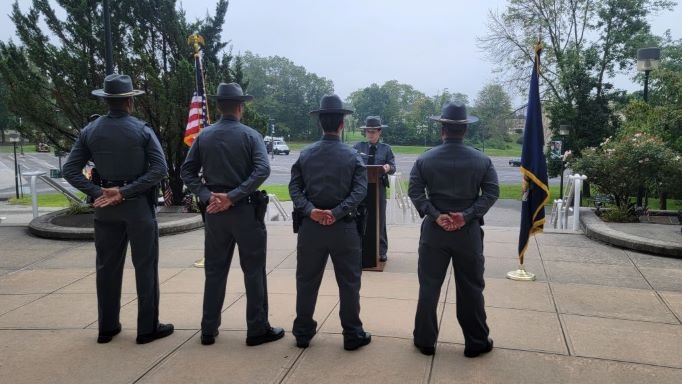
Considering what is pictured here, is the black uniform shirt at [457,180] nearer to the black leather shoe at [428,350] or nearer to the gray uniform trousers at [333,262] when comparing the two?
the gray uniform trousers at [333,262]

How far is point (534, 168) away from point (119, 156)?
13.7 feet

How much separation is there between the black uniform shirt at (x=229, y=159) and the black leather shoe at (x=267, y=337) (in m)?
1.09

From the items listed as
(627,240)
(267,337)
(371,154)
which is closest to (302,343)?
(267,337)

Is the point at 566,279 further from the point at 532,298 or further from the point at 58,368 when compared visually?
the point at 58,368

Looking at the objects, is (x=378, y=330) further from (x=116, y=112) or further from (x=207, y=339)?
(x=116, y=112)

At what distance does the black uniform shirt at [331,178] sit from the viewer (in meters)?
3.90

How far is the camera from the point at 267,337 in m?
4.12

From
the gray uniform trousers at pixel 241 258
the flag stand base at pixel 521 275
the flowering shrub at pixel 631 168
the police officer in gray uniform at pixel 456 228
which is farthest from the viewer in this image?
the flowering shrub at pixel 631 168

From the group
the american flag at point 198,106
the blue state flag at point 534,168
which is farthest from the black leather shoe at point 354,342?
the american flag at point 198,106

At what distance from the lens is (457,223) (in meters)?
3.70

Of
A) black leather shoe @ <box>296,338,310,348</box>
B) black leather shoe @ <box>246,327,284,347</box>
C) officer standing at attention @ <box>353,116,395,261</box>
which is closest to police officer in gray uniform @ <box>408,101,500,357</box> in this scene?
black leather shoe @ <box>296,338,310,348</box>

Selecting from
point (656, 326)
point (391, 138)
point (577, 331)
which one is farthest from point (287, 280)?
point (391, 138)

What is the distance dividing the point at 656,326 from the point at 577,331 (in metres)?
0.80

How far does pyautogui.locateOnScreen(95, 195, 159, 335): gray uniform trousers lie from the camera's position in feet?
13.3
